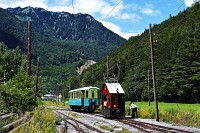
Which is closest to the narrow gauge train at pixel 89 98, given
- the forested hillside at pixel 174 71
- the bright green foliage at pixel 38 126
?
the forested hillside at pixel 174 71

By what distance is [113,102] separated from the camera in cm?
3191

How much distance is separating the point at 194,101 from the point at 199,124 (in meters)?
54.9

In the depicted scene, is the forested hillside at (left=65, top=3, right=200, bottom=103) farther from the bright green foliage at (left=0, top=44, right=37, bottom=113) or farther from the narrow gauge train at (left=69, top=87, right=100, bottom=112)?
the bright green foliage at (left=0, top=44, right=37, bottom=113)

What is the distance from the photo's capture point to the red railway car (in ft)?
104

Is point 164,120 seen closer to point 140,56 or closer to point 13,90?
point 13,90

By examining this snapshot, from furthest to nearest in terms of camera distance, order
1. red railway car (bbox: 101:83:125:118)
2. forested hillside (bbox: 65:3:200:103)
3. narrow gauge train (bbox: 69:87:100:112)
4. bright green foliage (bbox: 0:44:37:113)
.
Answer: forested hillside (bbox: 65:3:200:103), narrow gauge train (bbox: 69:87:100:112), red railway car (bbox: 101:83:125:118), bright green foliage (bbox: 0:44:37:113)

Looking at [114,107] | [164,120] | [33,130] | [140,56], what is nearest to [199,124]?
[164,120]

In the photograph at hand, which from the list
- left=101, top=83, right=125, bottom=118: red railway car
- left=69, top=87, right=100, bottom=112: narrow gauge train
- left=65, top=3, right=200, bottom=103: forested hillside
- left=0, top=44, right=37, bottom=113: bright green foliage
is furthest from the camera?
left=65, top=3, right=200, bottom=103: forested hillside

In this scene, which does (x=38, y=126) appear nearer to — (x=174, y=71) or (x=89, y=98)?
(x=89, y=98)

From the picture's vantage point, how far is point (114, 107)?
1253 inches

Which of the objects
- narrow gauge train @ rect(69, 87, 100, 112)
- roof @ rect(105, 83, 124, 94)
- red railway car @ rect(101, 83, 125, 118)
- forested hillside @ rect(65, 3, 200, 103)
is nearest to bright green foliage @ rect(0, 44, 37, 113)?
red railway car @ rect(101, 83, 125, 118)

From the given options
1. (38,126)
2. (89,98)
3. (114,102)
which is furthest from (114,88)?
Result: (38,126)

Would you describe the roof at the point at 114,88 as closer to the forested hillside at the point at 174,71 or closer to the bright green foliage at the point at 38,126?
the bright green foliage at the point at 38,126

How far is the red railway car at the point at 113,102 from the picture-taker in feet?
104
